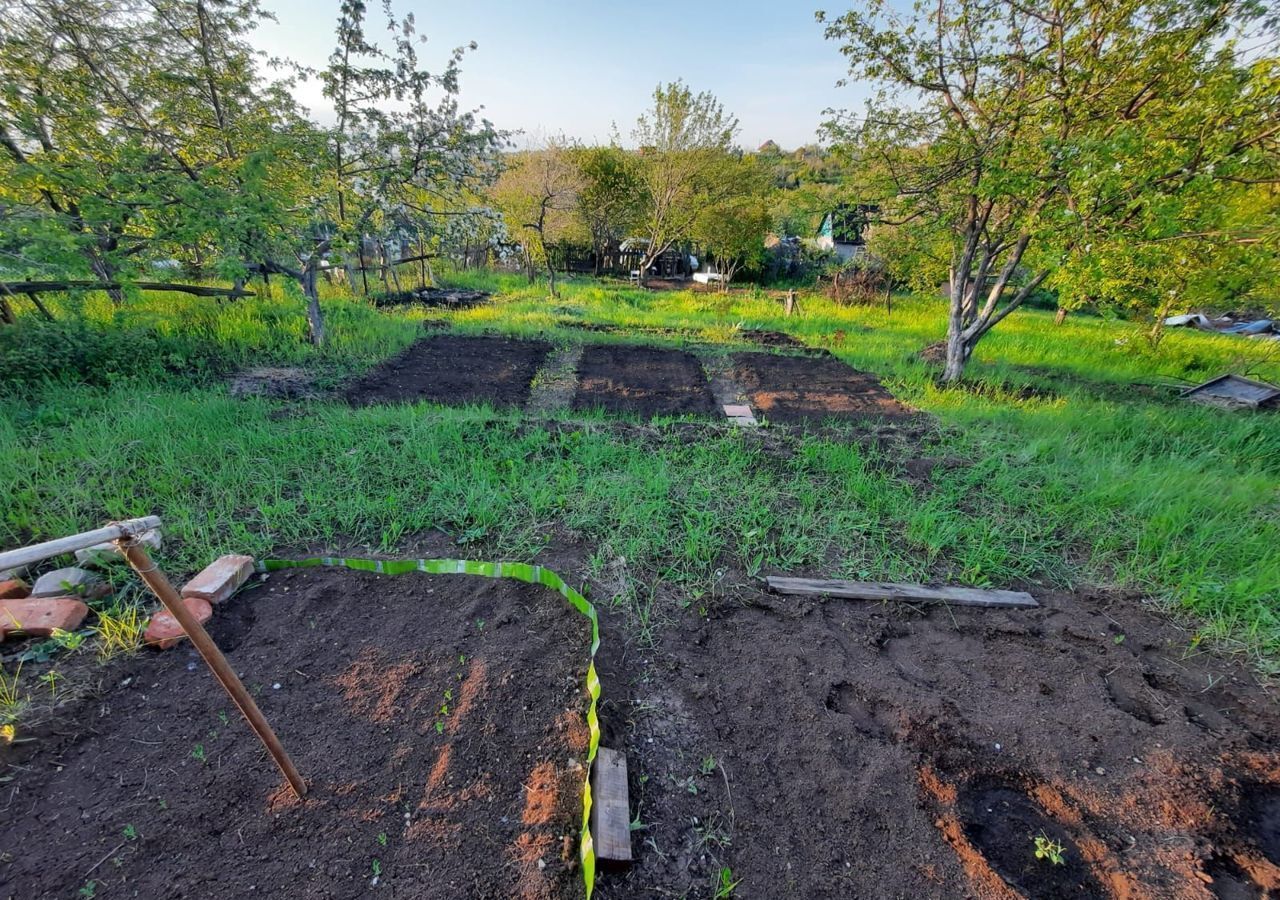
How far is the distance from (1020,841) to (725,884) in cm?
108

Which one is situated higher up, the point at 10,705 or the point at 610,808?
the point at 10,705

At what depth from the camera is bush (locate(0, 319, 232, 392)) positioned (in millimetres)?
4578

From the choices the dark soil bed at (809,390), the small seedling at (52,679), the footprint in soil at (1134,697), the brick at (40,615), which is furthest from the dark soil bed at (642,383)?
the small seedling at (52,679)

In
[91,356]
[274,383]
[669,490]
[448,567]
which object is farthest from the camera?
[274,383]

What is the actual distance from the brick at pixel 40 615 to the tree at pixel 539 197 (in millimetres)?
12561

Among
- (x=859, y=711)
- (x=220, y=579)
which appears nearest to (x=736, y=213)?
(x=859, y=711)

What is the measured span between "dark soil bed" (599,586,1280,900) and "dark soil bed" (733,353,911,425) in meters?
3.27

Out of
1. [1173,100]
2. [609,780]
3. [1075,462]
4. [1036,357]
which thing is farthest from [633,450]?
[1036,357]

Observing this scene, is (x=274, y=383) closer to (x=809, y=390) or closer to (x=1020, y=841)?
(x=809, y=390)

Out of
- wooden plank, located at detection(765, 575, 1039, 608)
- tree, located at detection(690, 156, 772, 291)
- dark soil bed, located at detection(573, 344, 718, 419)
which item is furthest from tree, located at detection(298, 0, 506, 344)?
tree, located at detection(690, 156, 772, 291)

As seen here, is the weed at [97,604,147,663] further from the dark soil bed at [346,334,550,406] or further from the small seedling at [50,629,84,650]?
the dark soil bed at [346,334,550,406]

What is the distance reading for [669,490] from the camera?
3686 millimetres

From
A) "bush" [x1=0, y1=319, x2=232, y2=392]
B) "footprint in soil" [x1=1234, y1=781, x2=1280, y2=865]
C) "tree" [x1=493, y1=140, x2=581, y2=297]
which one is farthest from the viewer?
"tree" [x1=493, y1=140, x2=581, y2=297]

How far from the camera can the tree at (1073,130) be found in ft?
13.7
